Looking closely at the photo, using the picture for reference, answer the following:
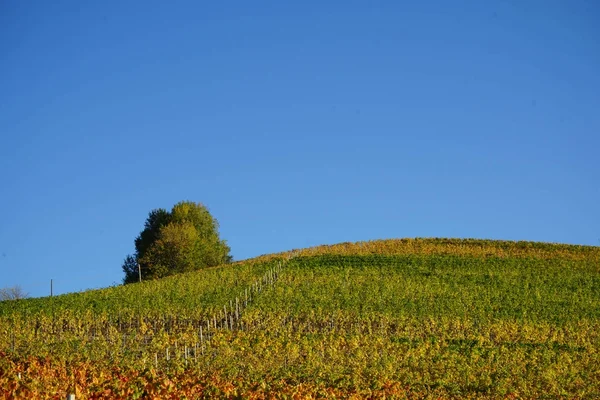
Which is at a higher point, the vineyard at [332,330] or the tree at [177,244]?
the tree at [177,244]

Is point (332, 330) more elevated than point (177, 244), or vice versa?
point (177, 244)

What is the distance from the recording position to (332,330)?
3825cm

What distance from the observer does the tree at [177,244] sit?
7662cm

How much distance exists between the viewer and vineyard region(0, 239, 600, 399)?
22.5 metres

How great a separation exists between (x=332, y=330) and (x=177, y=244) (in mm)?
40716

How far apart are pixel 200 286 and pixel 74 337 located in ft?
44.7

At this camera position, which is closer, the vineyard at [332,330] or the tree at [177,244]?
the vineyard at [332,330]

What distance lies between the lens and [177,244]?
76875 millimetres

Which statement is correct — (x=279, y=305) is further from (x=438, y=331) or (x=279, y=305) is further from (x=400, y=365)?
(x=400, y=365)

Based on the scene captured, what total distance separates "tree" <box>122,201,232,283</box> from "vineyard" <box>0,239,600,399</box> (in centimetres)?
1609

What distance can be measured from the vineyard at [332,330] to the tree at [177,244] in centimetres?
1609

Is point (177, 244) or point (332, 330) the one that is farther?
point (177, 244)

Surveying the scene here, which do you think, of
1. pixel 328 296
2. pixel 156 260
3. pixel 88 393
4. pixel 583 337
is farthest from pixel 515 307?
pixel 156 260

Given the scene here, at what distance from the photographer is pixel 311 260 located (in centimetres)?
5747
